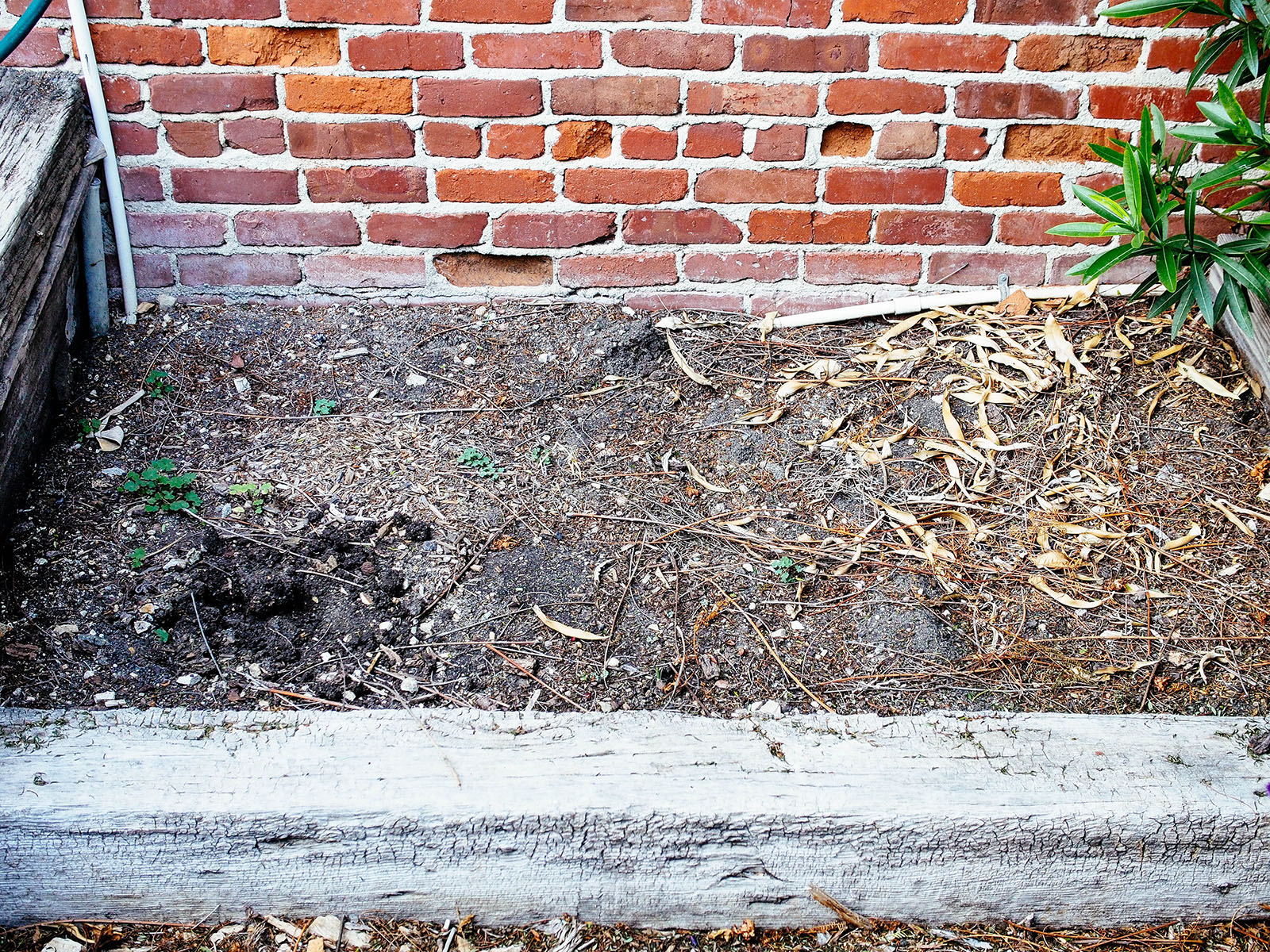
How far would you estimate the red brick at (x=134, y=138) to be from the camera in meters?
2.28

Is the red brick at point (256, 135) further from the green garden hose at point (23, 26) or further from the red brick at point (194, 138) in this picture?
the green garden hose at point (23, 26)

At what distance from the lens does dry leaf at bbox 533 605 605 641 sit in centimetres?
176

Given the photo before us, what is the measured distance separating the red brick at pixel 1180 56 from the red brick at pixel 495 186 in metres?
1.47

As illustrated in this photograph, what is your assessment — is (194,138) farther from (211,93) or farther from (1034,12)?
(1034,12)

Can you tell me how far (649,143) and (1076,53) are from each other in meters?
1.03

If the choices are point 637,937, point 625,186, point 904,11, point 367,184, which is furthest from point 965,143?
point 637,937

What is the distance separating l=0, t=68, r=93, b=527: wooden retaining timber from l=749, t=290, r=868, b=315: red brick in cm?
166

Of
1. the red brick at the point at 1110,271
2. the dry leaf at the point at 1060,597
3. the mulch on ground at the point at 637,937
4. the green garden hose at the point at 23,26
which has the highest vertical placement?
the green garden hose at the point at 23,26

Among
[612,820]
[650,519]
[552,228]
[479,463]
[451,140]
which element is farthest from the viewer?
[552,228]

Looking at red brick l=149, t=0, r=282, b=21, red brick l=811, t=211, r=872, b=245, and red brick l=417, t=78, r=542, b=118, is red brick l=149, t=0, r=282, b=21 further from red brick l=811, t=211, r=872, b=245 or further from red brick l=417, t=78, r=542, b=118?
red brick l=811, t=211, r=872, b=245

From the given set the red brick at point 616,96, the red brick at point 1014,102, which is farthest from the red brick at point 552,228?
the red brick at point 1014,102

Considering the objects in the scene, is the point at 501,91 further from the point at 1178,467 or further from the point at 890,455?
the point at 1178,467

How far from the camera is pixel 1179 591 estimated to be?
1868 millimetres

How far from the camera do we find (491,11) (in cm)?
220
